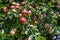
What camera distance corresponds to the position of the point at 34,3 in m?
2.93

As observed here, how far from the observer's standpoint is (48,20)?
9.28ft

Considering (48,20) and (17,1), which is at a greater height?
(17,1)

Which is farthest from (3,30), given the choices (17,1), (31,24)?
(17,1)

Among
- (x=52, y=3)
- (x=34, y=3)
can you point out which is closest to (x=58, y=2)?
(x=52, y=3)

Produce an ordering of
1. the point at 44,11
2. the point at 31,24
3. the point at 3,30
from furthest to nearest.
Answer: the point at 44,11 → the point at 31,24 → the point at 3,30

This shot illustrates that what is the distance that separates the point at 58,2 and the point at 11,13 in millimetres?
920

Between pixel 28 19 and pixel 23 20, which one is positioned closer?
pixel 23 20

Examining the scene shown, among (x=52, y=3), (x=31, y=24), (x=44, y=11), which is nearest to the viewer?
(x=31, y=24)

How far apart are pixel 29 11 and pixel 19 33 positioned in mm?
276

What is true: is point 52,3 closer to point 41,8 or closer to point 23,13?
point 41,8

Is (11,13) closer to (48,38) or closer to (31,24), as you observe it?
(31,24)

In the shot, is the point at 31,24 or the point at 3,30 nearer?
the point at 3,30

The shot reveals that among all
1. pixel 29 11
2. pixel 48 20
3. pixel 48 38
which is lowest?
pixel 48 38

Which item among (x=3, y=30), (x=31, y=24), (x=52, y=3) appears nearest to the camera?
(x=3, y=30)
